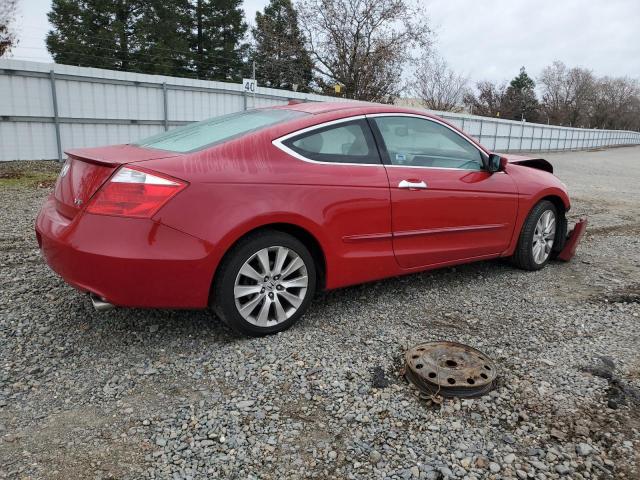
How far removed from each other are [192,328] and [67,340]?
2.44 ft

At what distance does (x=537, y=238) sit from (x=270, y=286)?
2.94 m

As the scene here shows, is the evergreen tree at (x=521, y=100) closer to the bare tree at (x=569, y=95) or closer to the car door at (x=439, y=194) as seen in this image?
the bare tree at (x=569, y=95)

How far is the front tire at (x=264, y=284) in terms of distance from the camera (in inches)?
117

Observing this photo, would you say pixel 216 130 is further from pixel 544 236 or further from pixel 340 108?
pixel 544 236

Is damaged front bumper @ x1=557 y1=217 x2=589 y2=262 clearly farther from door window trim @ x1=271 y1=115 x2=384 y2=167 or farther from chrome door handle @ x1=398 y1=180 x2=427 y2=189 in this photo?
door window trim @ x1=271 y1=115 x2=384 y2=167

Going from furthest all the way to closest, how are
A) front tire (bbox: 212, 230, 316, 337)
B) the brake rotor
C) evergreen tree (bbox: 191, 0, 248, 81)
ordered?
1. evergreen tree (bbox: 191, 0, 248, 81)
2. front tire (bbox: 212, 230, 316, 337)
3. the brake rotor

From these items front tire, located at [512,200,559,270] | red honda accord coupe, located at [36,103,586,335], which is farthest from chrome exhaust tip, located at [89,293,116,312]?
front tire, located at [512,200,559,270]

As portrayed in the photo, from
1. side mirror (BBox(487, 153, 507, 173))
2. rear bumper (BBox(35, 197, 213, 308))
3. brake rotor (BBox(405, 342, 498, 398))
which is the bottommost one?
brake rotor (BBox(405, 342, 498, 398))

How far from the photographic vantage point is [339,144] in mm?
3471

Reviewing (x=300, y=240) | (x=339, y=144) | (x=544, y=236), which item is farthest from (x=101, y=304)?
(x=544, y=236)

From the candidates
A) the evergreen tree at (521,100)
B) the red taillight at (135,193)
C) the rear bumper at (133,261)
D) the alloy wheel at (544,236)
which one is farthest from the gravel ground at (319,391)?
the evergreen tree at (521,100)

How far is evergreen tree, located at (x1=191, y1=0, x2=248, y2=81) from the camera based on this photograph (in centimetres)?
3581

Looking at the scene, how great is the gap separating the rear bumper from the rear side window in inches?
37.3

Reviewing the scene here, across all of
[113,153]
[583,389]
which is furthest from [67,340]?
[583,389]
